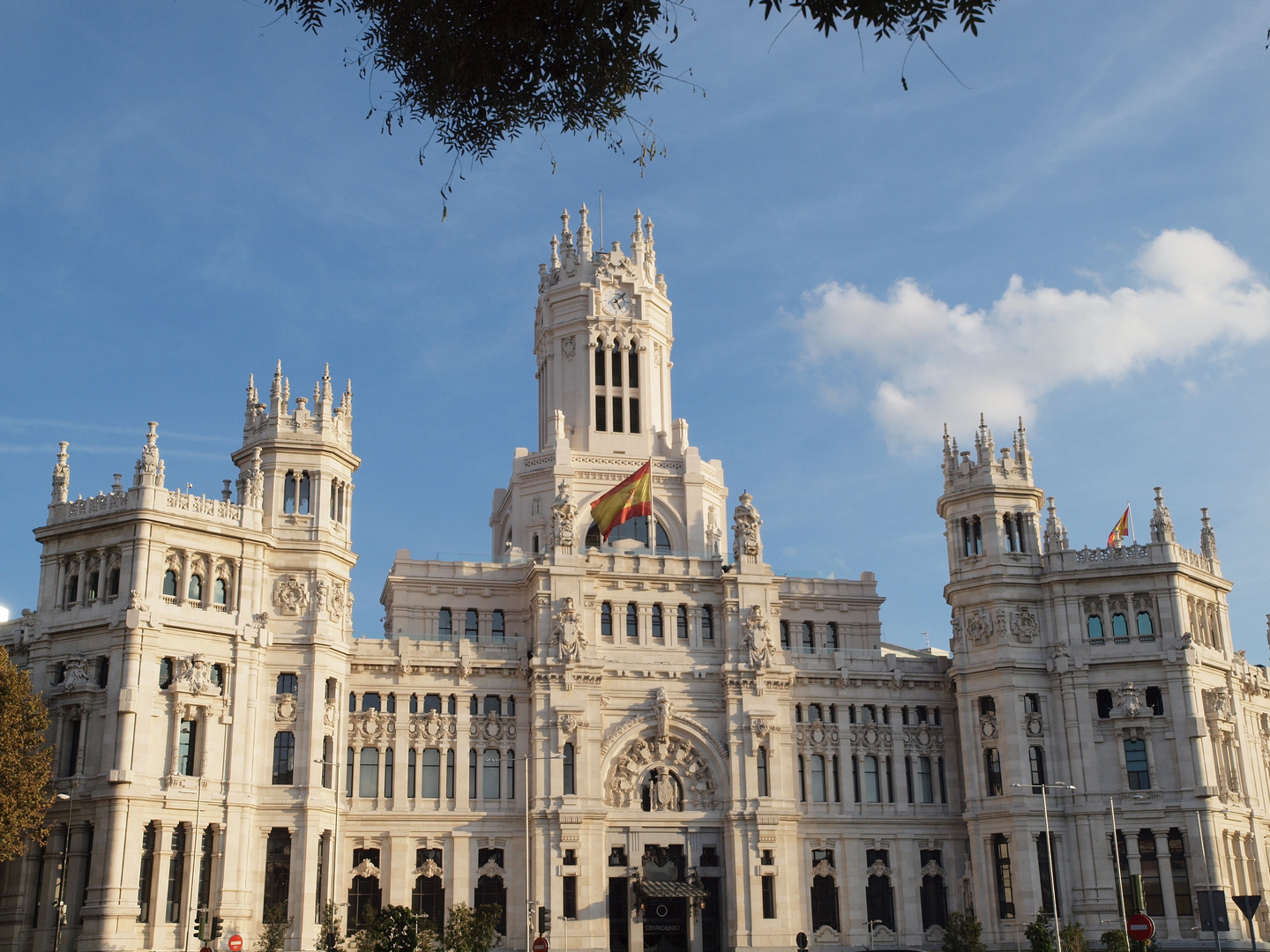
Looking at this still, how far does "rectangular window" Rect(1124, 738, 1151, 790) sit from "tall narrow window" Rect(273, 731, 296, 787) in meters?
44.7

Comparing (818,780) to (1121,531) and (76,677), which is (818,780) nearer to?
(1121,531)

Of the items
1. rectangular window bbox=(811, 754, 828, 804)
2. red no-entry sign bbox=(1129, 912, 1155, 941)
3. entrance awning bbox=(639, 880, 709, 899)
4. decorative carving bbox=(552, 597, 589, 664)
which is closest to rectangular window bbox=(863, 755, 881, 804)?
rectangular window bbox=(811, 754, 828, 804)

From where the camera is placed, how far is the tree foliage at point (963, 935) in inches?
2879

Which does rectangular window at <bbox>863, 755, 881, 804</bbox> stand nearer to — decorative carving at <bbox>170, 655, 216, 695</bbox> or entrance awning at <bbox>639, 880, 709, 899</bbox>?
entrance awning at <bbox>639, 880, 709, 899</bbox>

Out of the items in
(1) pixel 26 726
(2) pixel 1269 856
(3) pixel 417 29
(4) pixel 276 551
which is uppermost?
(4) pixel 276 551

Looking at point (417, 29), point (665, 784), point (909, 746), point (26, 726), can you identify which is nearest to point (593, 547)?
point (665, 784)

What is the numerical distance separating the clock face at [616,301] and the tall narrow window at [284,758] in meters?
36.9

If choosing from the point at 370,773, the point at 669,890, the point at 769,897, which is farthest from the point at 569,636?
the point at 769,897

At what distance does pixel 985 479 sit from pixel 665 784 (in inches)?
1028

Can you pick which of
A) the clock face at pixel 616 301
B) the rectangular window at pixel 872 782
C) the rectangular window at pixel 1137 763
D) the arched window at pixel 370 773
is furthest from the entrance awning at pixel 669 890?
the clock face at pixel 616 301

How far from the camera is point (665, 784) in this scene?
7775 cm

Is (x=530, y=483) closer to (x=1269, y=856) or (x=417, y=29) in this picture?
(x=1269, y=856)

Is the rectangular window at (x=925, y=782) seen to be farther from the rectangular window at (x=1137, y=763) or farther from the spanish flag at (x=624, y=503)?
the spanish flag at (x=624, y=503)

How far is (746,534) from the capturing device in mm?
82125
